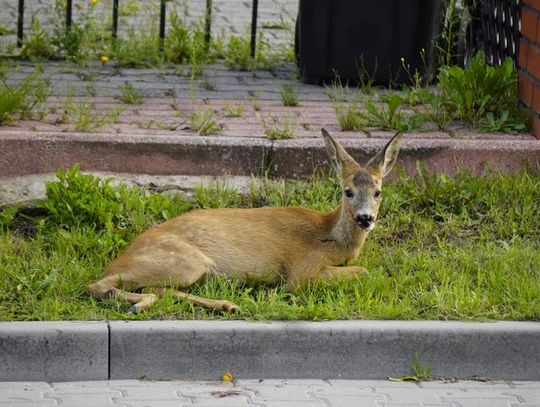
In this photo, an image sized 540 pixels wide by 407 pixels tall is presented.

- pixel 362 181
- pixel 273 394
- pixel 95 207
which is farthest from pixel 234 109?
Result: pixel 273 394

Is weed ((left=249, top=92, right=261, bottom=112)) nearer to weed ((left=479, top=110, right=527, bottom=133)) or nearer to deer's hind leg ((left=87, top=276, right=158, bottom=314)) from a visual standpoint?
weed ((left=479, top=110, right=527, bottom=133))

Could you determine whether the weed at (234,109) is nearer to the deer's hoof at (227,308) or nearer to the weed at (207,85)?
the weed at (207,85)

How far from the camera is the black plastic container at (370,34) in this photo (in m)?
9.23

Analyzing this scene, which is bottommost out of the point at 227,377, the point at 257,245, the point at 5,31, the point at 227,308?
the point at 227,377

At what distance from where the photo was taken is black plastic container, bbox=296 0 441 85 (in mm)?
9227

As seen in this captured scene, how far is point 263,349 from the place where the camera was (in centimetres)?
592

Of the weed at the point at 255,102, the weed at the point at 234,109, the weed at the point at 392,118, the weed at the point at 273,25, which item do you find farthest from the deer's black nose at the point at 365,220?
the weed at the point at 273,25

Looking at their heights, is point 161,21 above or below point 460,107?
above

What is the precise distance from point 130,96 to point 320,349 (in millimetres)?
3406

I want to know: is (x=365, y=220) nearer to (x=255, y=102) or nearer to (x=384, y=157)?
(x=384, y=157)

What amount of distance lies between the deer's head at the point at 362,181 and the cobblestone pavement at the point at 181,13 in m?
4.35

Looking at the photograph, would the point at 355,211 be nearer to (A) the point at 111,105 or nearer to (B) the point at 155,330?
(B) the point at 155,330

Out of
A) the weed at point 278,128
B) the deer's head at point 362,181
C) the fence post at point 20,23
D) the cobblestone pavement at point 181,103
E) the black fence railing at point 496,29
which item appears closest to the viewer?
the deer's head at point 362,181

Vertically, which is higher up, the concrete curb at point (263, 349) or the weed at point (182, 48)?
the weed at point (182, 48)
